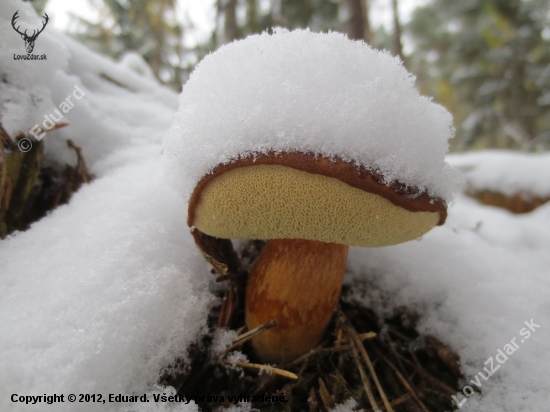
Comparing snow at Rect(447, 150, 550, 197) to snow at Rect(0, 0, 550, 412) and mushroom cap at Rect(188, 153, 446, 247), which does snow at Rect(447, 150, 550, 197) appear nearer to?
snow at Rect(0, 0, 550, 412)

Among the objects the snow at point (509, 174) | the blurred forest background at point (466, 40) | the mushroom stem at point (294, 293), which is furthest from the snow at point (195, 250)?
the blurred forest background at point (466, 40)

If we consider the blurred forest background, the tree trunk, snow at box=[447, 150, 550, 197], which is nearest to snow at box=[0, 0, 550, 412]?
snow at box=[447, 150, 550, 197]

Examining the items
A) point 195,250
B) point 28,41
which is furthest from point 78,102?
point 195,250

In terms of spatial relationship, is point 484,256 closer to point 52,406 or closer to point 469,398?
point 469,398

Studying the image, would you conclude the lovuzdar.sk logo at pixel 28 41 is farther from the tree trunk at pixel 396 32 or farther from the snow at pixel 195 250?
the tree trunk at pixel 396 32

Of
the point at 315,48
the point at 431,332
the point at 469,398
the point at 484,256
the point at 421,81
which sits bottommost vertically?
the point at 469,398

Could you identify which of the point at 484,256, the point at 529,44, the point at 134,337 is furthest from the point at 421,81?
the point at 134,337
